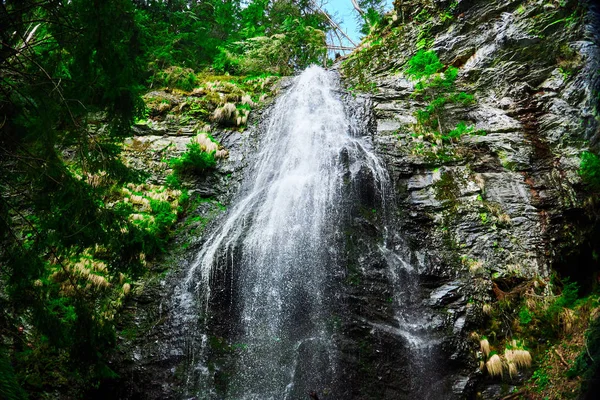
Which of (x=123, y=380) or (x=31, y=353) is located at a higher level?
(x=31, y=353)

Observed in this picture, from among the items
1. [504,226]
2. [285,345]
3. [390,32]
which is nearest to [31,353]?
[285,345]

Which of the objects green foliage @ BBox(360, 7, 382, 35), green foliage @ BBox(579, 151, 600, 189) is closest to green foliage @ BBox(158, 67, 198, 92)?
green foliage @ BBox(360, 7, 382, 35)

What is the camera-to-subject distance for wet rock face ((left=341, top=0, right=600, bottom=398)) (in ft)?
22.2

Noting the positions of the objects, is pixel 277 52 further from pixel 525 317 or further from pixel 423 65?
pixel 525 317

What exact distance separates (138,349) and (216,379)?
1.46m

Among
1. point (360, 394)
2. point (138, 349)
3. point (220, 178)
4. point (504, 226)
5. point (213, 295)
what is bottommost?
point (360, 394)

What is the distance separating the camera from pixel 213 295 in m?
7.15

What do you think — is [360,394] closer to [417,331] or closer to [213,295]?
[417,331]

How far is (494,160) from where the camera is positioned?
27.4 ft

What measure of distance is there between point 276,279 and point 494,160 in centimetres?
518

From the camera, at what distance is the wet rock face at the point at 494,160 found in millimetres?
6781

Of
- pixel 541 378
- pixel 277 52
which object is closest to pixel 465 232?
pixel 541 378

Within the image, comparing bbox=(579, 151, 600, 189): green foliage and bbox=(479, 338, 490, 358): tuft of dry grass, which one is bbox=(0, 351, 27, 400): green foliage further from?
bbox=(579, 151, 600, 189): green foliage

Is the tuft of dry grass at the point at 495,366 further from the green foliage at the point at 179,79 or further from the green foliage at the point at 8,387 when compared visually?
the green foliage at the point at 179,79
